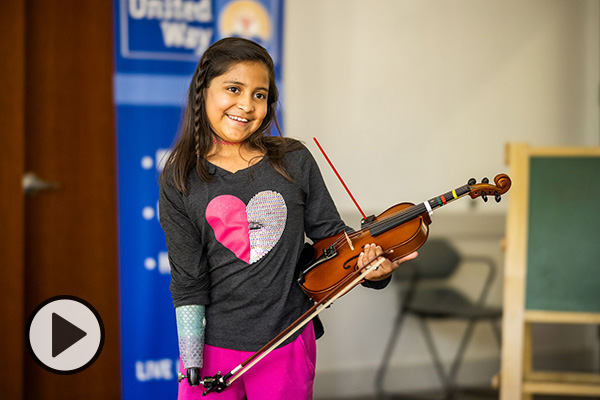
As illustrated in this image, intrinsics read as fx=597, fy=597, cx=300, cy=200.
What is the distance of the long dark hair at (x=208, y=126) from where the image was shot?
1.14 meters

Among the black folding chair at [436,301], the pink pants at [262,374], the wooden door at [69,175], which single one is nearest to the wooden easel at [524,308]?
the black folding chair at [436,301]

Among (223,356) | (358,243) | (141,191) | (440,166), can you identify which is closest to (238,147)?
(358,243)

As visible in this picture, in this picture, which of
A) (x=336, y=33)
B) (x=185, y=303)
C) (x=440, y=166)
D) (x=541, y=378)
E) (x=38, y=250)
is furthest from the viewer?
(x=440, y=166)

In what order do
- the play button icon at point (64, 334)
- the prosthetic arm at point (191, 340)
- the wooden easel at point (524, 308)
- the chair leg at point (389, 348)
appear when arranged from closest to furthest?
the play button icon at point (64, 334)
the prosthetic arm at point (191, 340)
the wooden easel at point (524, 308)
the chair leg at point (389, 348)

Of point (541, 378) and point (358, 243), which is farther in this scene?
point (541, 378)

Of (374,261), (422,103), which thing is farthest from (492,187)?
(422,103)

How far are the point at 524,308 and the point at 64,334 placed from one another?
4.96ft

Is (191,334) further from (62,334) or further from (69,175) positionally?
(69,175)

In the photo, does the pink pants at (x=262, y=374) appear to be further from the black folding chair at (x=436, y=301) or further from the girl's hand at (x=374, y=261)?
the black folding chair at (x=436, y=301)

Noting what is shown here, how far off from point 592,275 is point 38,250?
1.92m

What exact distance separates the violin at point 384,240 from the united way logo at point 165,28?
1.18 m

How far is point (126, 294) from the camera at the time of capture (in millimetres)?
2051

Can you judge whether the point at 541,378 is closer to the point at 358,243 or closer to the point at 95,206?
the point at 358,243

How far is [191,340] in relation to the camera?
3.65ft
